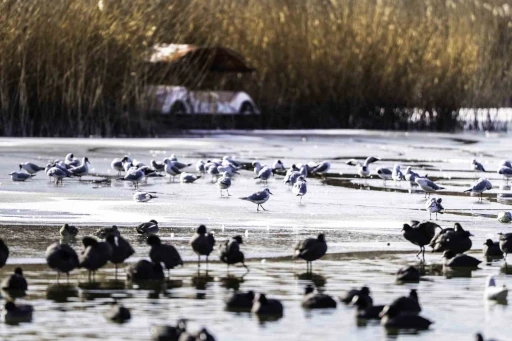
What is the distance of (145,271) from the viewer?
816 centimetres

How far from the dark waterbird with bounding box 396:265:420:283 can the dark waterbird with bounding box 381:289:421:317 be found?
1.17 metres

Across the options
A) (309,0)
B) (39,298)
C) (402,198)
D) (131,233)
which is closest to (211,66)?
(309,0)

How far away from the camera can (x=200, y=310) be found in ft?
23.8

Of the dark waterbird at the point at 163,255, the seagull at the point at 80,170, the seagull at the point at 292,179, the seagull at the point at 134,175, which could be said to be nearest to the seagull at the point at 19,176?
the seagull at the point at 80,170

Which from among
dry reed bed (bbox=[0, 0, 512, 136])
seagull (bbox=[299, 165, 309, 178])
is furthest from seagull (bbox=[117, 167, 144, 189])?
dry reed bed (bbox=[0, 0, 512, 136])

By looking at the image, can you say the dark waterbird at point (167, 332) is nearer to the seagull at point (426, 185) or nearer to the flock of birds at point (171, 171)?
the flock of birds at point (171, 171)

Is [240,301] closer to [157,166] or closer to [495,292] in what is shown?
[495,292]

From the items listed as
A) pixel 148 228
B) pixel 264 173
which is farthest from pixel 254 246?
pixel 264 173

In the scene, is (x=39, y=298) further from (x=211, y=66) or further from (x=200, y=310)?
(x=211, y=66)

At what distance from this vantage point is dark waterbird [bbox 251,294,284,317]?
7.02 m

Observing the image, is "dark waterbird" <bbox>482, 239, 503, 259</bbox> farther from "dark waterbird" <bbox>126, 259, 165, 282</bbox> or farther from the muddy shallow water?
"dark waterbird" <bbox>126, 259, 165, 282</bbox>

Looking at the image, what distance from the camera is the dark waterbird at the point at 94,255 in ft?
26.5

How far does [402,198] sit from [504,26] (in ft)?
84.7

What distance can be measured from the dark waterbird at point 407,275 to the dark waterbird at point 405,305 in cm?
117
